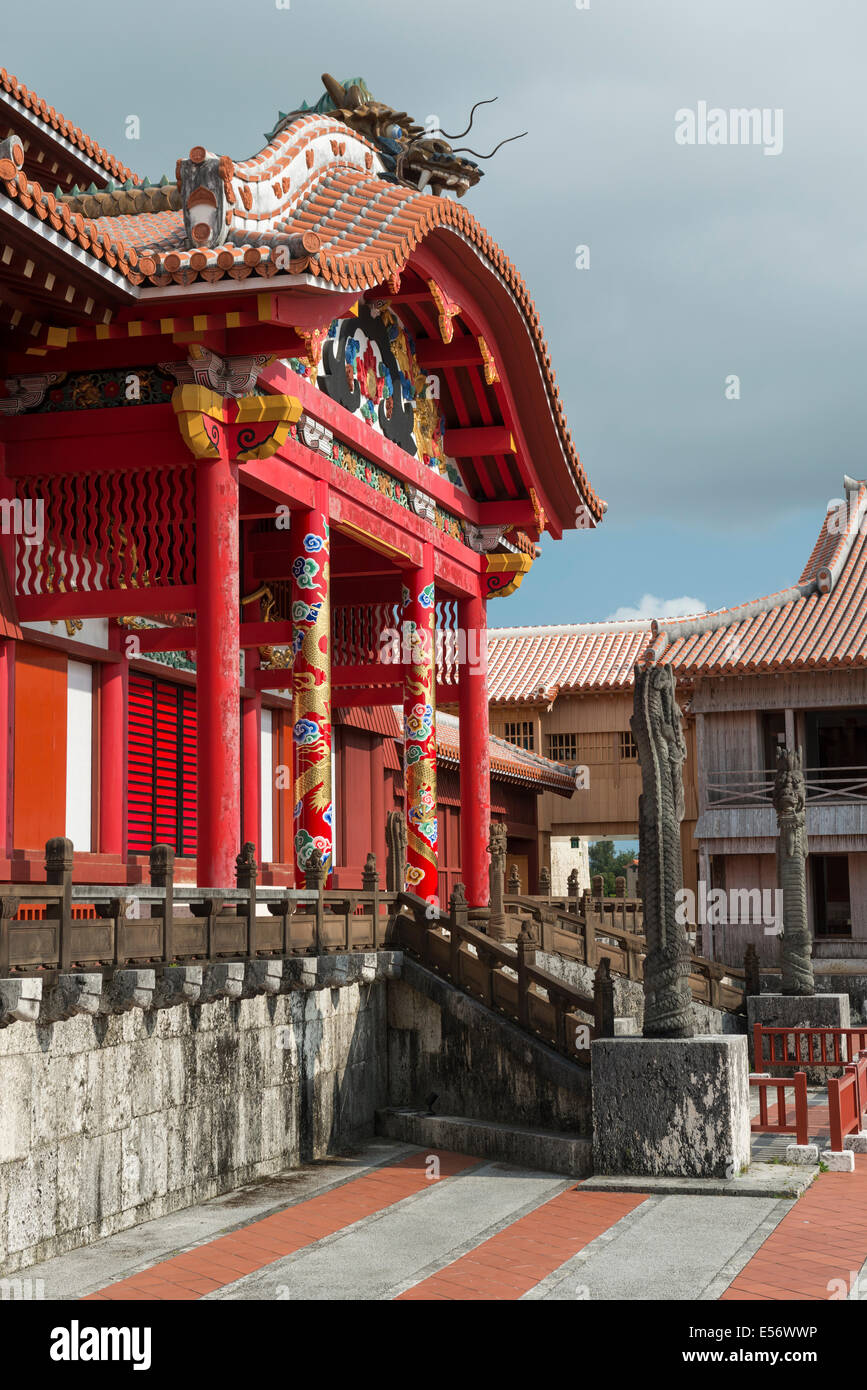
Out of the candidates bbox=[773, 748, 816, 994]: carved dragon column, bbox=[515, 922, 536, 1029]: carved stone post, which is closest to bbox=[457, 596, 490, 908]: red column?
bbox=[515, 922, 536, 1029]: carved stone post

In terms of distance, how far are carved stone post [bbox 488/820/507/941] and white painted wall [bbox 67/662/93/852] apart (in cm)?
464

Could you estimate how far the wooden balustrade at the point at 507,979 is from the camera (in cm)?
1348

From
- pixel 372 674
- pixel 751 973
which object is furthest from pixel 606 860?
pixel 372 674

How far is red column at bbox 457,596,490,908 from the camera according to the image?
61.4ft

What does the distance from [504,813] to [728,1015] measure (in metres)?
13.4

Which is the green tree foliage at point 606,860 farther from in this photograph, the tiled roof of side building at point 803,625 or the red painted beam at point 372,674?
the red painted beam at point 372,674

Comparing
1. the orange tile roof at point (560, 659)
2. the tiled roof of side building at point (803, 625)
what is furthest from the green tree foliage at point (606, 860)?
the tiled roof of side building at point (803, 625)

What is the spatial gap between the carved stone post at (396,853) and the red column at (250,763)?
5.90 feet

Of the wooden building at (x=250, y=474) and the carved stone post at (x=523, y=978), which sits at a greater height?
the wooden building at (x=250, y=474)

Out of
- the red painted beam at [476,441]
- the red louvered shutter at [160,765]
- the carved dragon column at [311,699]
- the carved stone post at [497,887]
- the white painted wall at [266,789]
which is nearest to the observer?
the carved dragon column at [311,699]

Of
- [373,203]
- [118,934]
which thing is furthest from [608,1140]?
[373,203]

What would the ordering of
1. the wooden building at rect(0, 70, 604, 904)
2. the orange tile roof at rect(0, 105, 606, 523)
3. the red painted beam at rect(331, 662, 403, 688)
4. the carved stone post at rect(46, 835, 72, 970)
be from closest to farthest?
the carved stone post at rect(46, 835, 72, 970), the orange tile roof at rect(0, 105, 606, 523), the wooden building at rect(0, 70, 604, 904), the red painted beam at rect(331, 662, 403, 688)

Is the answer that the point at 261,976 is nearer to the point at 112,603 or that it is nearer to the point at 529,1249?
the point at 529,1249

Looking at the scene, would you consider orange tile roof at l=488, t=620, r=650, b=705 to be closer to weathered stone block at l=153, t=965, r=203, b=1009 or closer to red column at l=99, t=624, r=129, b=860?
red column at l=99, t=624, r=129, b=860
